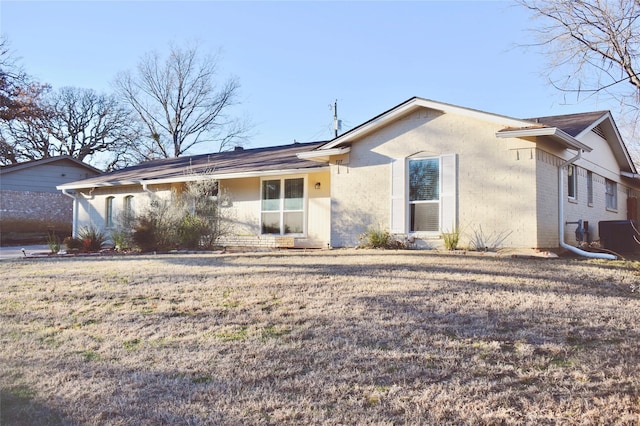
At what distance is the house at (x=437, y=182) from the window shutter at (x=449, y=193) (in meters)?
0.02

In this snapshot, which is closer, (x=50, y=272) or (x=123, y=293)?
(x=123, y=293)

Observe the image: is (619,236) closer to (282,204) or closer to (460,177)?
(460,177)

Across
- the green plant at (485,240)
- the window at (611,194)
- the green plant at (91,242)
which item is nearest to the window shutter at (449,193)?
the green plant at (485,240)

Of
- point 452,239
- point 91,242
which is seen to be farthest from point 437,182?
point 91,242

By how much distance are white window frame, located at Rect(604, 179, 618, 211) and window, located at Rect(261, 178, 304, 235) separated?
32.2ft

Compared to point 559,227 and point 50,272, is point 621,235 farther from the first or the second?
point 50,272

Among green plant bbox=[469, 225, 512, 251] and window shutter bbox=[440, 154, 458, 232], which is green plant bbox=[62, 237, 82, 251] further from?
green plant bbox=[469, 225, 512, 251]

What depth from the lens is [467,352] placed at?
14.6 feet

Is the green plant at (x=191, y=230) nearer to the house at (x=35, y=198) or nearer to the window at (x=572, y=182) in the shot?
the window at (x=572, y=182)

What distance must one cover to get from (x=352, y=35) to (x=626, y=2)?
620 cm

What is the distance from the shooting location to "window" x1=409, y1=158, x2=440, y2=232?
11570 mm

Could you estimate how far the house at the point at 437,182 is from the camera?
10688 mm

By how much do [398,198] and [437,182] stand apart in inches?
38.7

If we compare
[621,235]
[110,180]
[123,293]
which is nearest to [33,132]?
[110,180]
